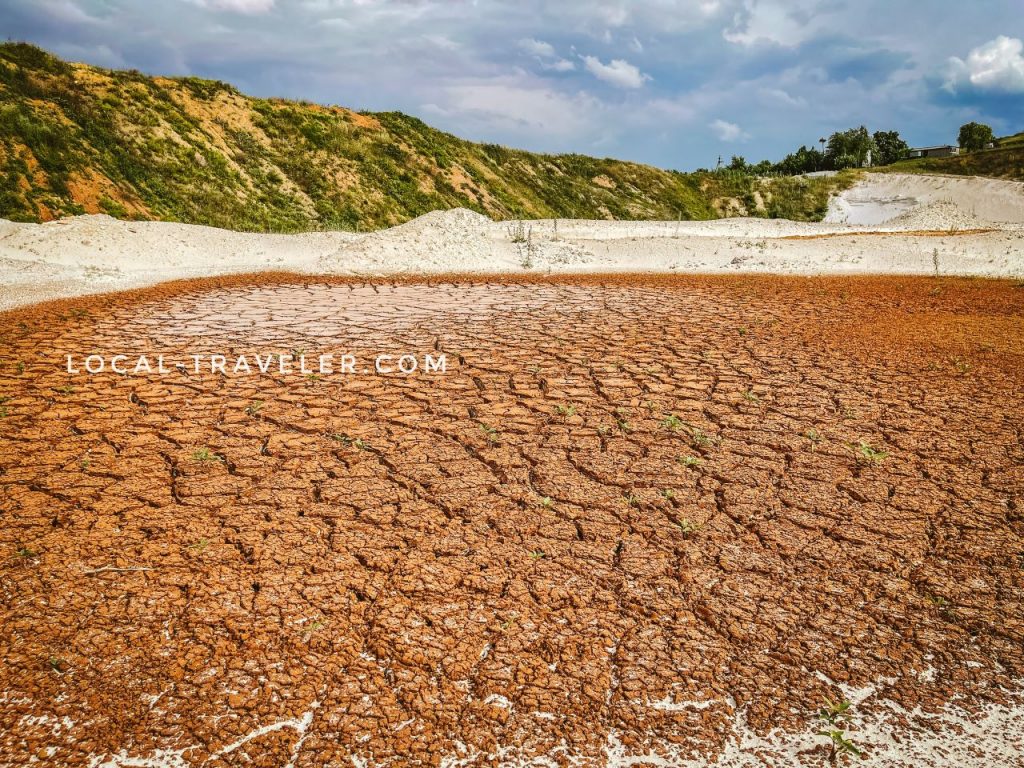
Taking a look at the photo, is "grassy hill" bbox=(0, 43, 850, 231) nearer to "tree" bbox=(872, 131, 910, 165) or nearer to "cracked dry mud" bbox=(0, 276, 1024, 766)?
"cracked dry mud" bbox=(0, 276, 1024, 766)

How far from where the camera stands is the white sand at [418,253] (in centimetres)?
1142

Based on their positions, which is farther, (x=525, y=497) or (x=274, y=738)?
(x=525, y=497)

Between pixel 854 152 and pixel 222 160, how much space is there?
52.1m

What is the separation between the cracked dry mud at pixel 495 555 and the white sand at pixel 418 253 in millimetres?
6853

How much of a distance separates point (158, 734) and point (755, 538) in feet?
8.25

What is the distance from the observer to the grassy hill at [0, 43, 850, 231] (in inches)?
580

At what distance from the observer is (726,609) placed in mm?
2541

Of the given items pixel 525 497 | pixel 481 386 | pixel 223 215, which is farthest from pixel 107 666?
pixel 223 215

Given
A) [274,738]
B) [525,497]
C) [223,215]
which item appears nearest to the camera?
[274,738]

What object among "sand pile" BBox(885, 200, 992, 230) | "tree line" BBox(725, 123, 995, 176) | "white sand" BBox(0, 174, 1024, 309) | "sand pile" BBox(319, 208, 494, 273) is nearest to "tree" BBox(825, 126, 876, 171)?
"tree line" BBox(725, 123, 995, 176)

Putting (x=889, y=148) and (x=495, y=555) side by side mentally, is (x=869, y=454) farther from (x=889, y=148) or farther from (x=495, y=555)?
(x=889, y=148)

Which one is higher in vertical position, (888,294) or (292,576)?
(888,294)

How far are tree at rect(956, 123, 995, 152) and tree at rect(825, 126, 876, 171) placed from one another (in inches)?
327

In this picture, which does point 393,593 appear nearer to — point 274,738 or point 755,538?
point 274,738
